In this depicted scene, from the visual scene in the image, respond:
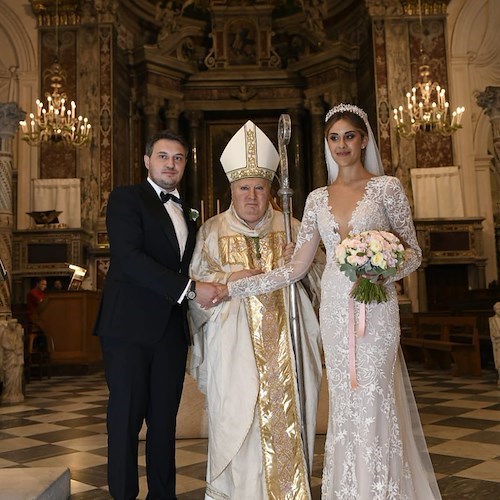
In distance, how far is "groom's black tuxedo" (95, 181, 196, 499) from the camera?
117 inches

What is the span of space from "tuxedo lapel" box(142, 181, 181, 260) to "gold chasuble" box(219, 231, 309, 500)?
32cm

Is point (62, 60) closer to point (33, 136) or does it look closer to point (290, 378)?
point (33, 136)

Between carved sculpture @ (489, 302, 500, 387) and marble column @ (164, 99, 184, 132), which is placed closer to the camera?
carved sculpture @ (489, 302, 500, 387)

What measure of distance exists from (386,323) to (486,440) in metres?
2.37

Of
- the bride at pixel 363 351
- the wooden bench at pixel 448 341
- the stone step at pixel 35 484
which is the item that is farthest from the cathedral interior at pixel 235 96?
the bride at pixel 363 351

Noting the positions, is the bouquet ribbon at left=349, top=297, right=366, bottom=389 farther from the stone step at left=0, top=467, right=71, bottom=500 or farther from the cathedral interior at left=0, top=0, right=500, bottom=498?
the cathedral interior at left=0, top=0, right=500, bottom=498

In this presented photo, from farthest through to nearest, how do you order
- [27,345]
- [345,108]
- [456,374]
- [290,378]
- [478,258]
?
[478,258], [27,345], [456,374], [290,378], [345,108]

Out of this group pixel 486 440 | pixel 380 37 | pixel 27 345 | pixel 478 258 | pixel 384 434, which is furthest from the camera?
pixel 380 37

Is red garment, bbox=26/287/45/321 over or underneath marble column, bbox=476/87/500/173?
underneath

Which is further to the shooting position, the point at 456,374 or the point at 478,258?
the point at 478,258

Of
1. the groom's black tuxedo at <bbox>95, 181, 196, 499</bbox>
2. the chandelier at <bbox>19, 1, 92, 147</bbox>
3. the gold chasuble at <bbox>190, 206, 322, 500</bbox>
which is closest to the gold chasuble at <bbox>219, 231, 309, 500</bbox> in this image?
the gold chasuble at <bbox>190, 206, 322, 500</bbox>

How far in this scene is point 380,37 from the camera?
45.3 ft

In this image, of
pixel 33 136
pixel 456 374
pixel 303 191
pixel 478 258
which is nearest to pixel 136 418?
pixel 456 374

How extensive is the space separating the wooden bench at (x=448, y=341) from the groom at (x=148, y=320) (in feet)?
19.9
